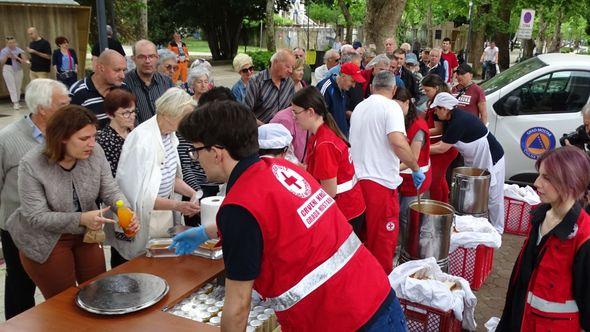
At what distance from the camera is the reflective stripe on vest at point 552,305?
258cm

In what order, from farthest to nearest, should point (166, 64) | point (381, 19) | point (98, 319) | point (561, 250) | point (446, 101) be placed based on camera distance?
point (381, 19)
point (166, 64)
point (446, 101)
point (561, 250)
point (98, 319)

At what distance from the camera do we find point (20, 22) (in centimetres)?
1295

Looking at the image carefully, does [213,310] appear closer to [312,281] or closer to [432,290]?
[312,281]

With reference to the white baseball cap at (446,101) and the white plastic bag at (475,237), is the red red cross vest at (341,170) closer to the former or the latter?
the white plastic bag at (475,237)

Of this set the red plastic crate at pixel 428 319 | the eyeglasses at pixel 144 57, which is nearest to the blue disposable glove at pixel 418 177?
the red plastic crate at pixel 428 319

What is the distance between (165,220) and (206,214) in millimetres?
415

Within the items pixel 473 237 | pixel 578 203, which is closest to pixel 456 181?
pixel 473 237

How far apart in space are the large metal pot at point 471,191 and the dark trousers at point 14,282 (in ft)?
13.0

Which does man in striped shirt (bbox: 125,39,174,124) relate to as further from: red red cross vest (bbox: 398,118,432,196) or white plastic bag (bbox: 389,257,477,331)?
white plastic bag (bbox: 389,257,477,331)

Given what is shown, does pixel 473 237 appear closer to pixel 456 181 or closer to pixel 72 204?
pixel 456 181

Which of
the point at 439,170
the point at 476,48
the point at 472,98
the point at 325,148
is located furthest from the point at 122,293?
the point at 476,48

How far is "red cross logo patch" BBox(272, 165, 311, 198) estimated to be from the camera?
71.9 inches

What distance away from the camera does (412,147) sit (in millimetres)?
4465

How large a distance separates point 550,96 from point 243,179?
597 cm
